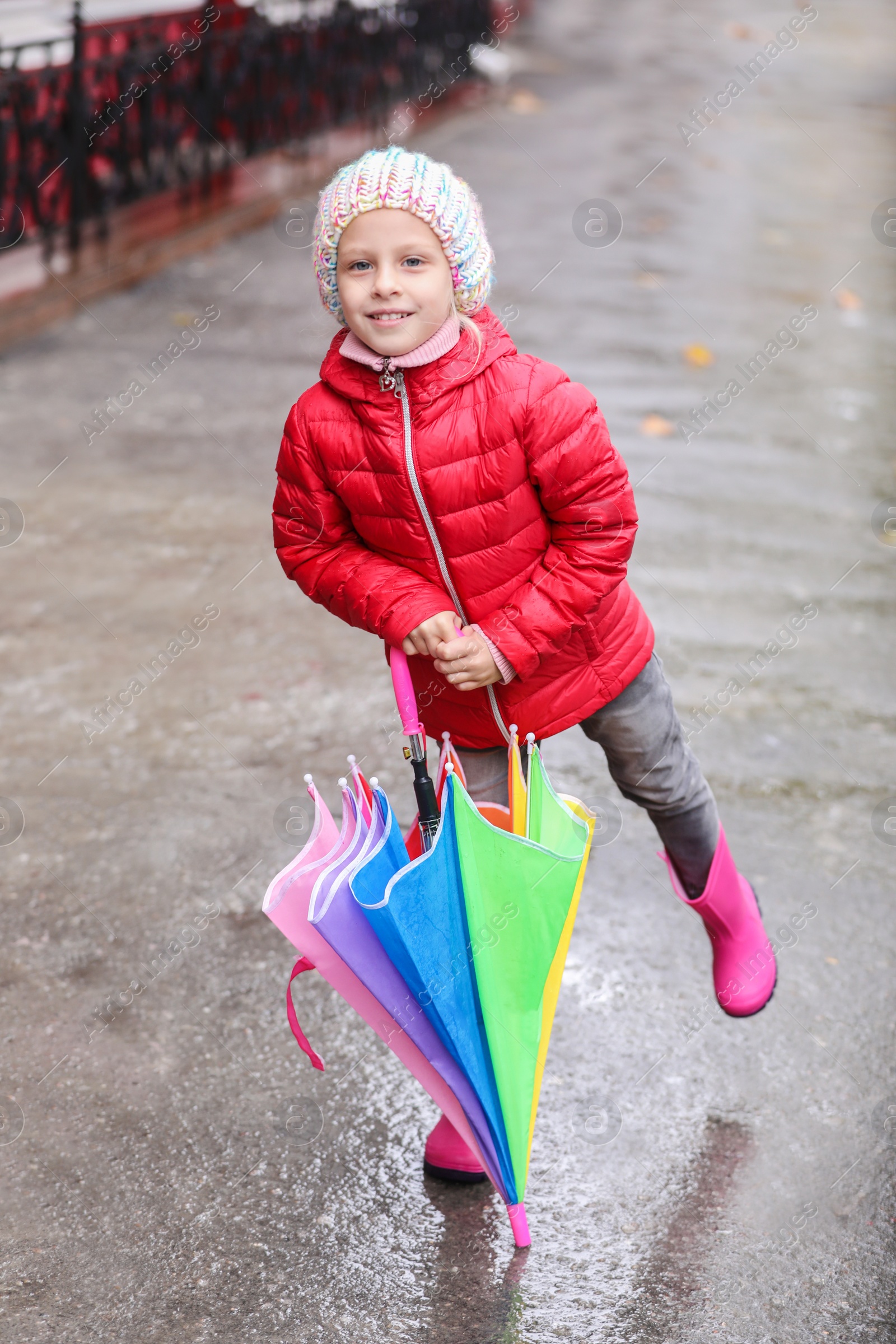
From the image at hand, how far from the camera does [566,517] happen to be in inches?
86.0

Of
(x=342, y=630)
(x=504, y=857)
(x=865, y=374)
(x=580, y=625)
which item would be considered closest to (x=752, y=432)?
(x=865, y=374)

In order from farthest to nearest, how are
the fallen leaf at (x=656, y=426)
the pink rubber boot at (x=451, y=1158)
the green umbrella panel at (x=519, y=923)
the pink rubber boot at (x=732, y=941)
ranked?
the fallen leaf at (x=656, y=426) → the pink rubber boot at (x=732, y=941) → the pink rubber boot at (x=451, y=1158) → the green umbrella panel at (x=519, y=923)

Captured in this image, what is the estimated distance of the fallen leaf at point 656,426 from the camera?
6.02 m

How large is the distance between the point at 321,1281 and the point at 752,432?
4.76 m

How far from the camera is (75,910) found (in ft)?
9.98

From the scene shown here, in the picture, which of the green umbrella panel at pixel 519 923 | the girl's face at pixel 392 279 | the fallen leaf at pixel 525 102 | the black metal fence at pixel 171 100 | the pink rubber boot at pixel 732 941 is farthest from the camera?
the fallen leaf at pixel 525 102

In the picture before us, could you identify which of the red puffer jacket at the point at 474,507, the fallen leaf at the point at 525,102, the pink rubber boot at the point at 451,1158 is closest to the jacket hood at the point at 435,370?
the red puffer jacket at the point at 474,507

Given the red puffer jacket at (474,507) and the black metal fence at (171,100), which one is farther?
the black metal fence at (171,100)

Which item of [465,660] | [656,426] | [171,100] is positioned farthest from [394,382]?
[171,100]

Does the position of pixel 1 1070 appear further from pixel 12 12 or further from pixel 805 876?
pixel 12 12

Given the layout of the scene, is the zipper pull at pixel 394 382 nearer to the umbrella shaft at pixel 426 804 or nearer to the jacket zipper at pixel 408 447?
the jacket zipper at pixel 408 447

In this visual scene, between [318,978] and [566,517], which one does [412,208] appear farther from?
[318,978]

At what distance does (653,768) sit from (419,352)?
2.96ft

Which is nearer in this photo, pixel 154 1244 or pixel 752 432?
pixel 154 1244
